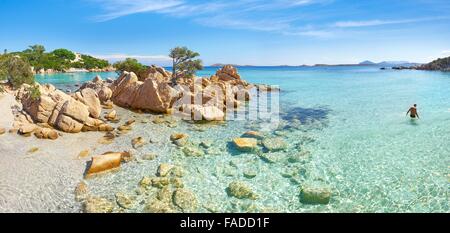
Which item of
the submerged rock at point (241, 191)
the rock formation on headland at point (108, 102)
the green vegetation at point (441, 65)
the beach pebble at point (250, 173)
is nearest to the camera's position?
the submerged rock at point (241, 191)

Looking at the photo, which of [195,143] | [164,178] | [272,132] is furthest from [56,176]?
[272,132]

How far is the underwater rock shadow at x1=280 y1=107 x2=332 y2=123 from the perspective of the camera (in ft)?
97.8

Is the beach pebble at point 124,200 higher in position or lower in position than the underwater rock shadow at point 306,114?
lower

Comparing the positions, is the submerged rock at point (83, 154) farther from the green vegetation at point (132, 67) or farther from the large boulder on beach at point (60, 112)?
the green vegetation at point (132, 67)

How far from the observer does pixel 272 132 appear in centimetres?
2391

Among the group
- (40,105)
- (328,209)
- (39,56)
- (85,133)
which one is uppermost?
(39,56)

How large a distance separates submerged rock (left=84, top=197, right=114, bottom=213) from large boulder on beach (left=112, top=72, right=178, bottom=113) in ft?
58.9

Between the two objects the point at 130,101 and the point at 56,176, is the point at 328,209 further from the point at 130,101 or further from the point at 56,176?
the point at 130,101

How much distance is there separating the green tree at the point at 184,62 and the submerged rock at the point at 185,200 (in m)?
41.7

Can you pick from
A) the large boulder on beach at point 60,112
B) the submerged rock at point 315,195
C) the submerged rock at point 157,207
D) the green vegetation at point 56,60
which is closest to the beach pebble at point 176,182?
the submerged rock at point 157,207

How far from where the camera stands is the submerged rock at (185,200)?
1252 cm

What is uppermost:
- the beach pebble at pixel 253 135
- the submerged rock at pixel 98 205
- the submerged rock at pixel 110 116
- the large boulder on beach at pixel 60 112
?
the large boulder on beach at pixel 60 112

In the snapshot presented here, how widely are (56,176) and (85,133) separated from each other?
7668 millimetres

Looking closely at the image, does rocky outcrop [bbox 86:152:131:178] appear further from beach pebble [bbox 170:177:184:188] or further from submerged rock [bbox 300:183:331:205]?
submerged rock [bbox 300:183:331:205]
